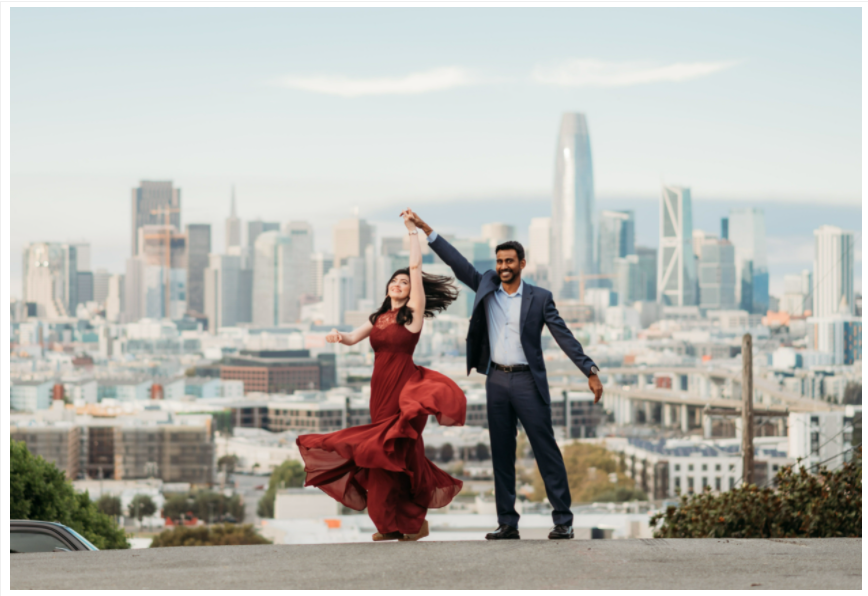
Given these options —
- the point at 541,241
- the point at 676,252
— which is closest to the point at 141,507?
the point at 676,252

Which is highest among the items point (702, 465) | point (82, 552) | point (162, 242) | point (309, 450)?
point (162, 242)

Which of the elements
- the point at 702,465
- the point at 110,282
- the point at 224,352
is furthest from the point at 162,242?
the point at 702,465

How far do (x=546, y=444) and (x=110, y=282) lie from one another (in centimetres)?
15579

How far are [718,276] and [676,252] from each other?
9883mm

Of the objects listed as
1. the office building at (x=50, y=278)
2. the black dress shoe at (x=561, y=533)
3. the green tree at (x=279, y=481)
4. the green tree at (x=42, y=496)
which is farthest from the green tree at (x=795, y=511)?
the office building at (x=50, y=278)

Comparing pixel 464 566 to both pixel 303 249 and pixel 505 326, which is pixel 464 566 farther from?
pixel 303 249

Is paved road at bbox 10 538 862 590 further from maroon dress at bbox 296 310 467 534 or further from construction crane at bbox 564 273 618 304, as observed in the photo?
construction crane at bbox 564 273 618 304

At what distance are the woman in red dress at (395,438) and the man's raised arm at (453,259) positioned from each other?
0.06 meters

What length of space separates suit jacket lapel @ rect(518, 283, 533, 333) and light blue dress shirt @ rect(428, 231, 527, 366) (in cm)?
1

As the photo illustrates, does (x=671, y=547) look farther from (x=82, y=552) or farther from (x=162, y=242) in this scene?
(x=162, y=242)

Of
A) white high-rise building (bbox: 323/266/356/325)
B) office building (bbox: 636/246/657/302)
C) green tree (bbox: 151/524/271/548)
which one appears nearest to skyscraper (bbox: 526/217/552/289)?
office building (bbox: 636/246/657/302)

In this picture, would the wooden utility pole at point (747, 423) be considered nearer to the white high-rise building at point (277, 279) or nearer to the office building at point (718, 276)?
the office building at point (718, 276)

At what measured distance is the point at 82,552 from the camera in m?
5.55

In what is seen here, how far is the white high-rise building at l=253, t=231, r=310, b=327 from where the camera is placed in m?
156
